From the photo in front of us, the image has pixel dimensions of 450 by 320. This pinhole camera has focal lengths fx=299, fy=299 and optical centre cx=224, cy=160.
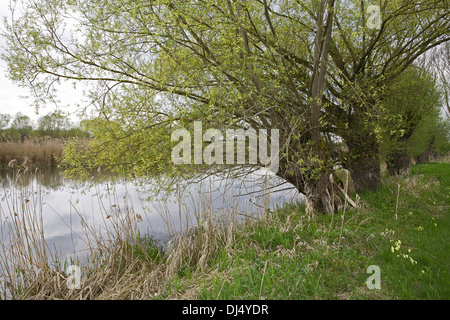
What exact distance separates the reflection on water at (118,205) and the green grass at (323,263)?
737mm

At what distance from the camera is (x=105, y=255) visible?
4.34 m

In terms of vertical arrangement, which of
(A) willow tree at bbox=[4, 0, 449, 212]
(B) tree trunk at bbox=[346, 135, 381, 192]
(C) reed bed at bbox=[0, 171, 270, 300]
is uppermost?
(A) willow tree at bbox=[4, 0, 449, 212]

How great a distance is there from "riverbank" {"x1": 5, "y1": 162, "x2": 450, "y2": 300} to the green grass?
1 cm

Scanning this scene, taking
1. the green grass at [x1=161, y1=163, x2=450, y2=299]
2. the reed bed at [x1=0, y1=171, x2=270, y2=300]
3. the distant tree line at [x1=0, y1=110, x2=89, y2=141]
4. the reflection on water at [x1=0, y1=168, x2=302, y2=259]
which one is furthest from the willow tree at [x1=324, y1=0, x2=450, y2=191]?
the distant tree line at [x1=0, y1=110, x2=89, y2=141]

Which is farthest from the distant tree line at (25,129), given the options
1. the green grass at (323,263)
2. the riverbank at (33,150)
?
the green grass at (323,263)

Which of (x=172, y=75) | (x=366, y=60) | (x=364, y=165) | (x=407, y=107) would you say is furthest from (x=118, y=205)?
(x=407, y=107)

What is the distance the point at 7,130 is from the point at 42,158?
9.67 ft

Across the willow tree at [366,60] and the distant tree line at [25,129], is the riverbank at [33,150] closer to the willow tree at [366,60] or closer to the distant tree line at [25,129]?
the distant tree line at [25,129]

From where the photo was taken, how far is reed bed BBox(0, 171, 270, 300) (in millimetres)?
3680

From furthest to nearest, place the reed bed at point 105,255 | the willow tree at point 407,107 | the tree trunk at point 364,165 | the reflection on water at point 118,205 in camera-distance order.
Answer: the willow tree at point 407,107 → the tree trunk at point 364,165 → the reflection on water at point 118,205 → the reed bed at point 105,255

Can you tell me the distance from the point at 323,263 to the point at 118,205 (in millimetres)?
3078

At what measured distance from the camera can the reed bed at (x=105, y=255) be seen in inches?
145

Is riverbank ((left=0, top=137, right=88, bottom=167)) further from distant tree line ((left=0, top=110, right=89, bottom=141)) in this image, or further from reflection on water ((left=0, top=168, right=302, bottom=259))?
reflection on water ((left=0, top=168, right=302, bottom=259))

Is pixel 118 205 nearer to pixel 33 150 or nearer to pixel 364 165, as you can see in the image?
pixel 364 165
